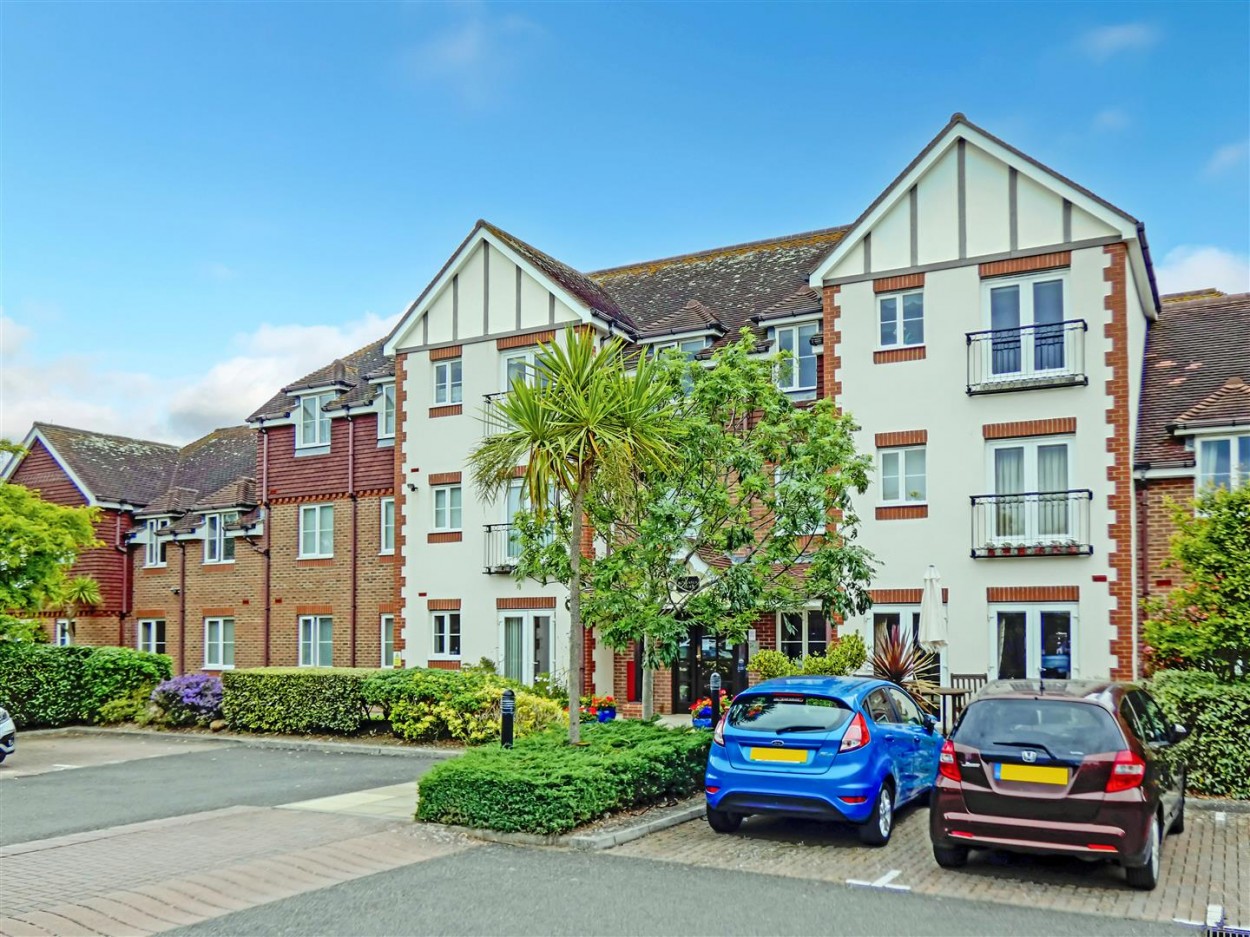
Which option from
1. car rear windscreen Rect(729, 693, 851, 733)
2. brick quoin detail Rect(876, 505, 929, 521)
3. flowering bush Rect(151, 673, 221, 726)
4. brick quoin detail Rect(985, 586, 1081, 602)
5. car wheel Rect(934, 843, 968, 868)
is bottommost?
flowering bush Rect(151, 673, 221, 726)

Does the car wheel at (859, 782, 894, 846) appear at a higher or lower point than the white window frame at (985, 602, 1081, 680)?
lower

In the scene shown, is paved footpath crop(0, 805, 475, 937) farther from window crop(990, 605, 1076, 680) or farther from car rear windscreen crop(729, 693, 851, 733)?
window crop(990, 605, 1076, 680)

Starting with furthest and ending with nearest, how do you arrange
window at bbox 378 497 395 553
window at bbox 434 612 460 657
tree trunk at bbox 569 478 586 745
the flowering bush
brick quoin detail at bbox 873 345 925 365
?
window at bbox 378 497 395 553 < window at bbox 434 612 460 657 < the flowering bush < brick quoin detail at bbox 873 345 925 365 < tree trunk at bbox 569 478 586 745

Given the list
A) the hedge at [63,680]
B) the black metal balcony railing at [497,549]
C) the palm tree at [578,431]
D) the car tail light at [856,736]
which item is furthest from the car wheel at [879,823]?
the hedge at [63,680]

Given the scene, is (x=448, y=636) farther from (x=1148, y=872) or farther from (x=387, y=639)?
(x=1148, y=872)

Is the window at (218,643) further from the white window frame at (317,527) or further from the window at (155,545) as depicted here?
the white window frame at (317,527)

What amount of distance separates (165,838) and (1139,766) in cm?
907

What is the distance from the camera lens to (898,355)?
19938 millimetres

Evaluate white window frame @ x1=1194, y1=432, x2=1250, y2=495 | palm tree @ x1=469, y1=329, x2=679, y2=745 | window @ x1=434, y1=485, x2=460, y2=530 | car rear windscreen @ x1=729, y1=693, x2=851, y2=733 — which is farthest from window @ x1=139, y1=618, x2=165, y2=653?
white window frame @ x1=1194, y1=432, x2=1250, y2=495

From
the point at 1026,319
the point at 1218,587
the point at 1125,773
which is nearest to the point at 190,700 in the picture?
the point at 1026,319

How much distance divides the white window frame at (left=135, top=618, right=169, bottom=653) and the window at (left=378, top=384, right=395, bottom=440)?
1011 cm

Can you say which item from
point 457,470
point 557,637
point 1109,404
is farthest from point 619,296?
point 1109,404

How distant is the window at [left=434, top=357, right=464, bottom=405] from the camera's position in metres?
25.0

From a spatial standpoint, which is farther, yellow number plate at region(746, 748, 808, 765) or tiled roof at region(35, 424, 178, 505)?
tiled roof at region(35, 424, 178, 505)
